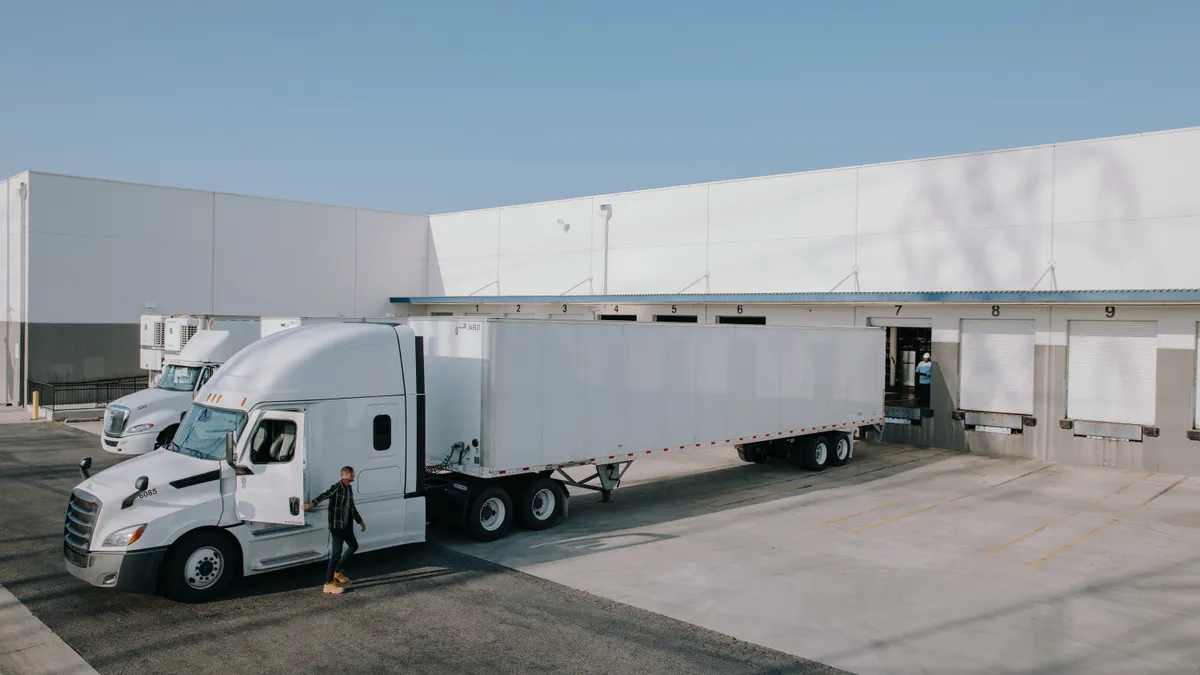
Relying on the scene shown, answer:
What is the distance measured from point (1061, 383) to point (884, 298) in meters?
5.11

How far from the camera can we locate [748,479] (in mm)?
19094

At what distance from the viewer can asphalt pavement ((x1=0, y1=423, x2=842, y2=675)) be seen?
8.42 metres

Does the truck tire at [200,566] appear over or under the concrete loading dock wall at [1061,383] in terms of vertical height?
under

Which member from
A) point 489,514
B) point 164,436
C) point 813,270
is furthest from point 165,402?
point 813,270

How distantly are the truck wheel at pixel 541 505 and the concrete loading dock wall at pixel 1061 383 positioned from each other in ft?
48.4

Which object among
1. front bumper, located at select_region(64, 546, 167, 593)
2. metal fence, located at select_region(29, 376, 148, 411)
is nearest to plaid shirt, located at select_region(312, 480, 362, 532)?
front bumper, located at select_region(64, 546, 167, 593)

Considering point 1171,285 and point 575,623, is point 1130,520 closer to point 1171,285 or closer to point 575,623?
point 1171,285

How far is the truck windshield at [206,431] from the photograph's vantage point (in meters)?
10.7

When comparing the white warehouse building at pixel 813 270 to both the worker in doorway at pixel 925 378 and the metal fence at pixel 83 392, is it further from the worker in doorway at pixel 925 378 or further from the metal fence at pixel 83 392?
the metal fence at pixel 83 392

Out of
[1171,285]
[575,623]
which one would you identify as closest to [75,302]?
[575,623]

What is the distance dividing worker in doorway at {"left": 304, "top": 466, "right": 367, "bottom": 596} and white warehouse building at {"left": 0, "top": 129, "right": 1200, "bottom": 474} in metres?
18.2

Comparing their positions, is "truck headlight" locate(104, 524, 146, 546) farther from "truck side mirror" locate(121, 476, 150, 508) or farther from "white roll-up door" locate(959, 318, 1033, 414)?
"white roll-up door" locate(959, 318, 1033, 414)

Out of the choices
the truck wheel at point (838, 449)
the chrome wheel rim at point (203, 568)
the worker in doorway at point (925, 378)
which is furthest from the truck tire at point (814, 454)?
the chrome wheel rim at point (203, 568)

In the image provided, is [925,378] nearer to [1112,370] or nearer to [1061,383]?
[1061,383]
